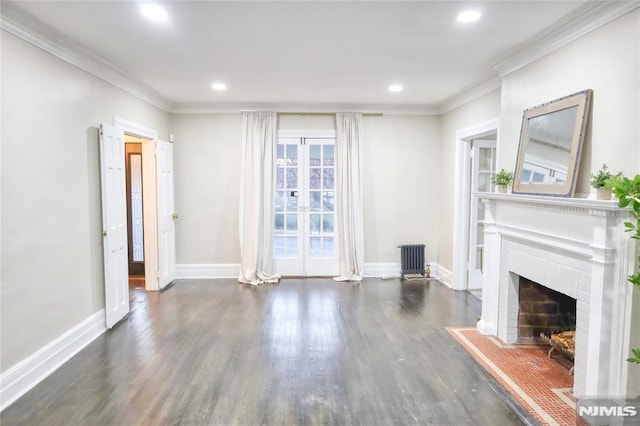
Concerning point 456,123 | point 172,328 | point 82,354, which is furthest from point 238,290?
point 456,123

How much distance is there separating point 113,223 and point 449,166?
4489mm

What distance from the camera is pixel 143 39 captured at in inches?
124

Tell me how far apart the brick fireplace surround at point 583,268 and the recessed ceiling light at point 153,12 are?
3066 mm

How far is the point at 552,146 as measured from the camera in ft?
9.64

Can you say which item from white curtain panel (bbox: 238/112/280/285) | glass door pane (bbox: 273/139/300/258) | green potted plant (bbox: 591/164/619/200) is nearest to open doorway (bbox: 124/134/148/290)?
white curtain panel (bbox: 238/112/280/285)

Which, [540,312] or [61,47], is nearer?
[61,47]

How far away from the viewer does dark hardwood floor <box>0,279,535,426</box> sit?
2467 millimetres

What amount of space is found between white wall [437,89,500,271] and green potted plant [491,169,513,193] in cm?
128

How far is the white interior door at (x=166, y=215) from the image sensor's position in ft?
17.3

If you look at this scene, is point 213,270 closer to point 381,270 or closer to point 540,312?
point 381,270

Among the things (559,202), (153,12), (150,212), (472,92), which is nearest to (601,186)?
(559,202)

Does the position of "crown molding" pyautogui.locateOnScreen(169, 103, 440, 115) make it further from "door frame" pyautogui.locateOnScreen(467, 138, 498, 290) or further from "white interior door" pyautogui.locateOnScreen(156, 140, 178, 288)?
"door frame" pyautogui.locateOnScreen(467, 138, 498, 290)

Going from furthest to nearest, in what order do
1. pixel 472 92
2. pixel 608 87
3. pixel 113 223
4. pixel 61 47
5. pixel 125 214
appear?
pixel 472 92 < pixel 125 214 < pixel 113 223 < pixel 61 47 < pixel 608 87

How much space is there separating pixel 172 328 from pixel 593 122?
4073 millimetres
